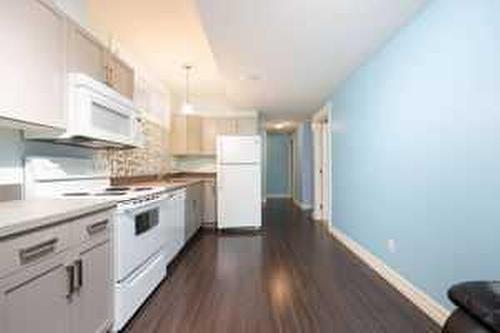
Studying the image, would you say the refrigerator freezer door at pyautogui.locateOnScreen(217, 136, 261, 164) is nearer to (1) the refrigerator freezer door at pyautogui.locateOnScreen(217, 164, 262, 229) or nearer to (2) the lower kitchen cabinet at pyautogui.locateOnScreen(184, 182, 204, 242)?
(1) the refrigerator freezer door at pyautogui.locateOnScreen(217, 164, 262, 229)

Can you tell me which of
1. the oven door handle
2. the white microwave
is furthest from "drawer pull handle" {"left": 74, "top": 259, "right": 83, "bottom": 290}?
the white microwave

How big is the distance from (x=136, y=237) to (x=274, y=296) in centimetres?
123

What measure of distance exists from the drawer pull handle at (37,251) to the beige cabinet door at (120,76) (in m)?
1.69

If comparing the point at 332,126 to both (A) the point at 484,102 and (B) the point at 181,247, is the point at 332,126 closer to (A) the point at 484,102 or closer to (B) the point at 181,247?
(B) the point at 181,247

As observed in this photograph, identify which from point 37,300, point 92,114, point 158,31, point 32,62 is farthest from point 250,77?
point 37,300

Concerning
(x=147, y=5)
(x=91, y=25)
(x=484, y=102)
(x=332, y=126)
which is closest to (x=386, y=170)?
(x=484, y=102)

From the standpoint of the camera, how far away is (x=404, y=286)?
2.77 m

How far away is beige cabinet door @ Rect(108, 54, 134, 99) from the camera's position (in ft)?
9.14

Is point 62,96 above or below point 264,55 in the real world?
below

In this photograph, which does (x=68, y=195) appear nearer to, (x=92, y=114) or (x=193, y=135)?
(x=92, y=114)

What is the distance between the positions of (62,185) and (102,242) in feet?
2.84

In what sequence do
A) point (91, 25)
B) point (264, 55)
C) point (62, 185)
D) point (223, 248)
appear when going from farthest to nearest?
1. point (223, 248)
2. point (264, 55)
3. point (91, 25)
4. point (62, 185)

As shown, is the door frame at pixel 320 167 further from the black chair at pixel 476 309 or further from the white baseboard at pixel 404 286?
the black chair at pixel 476 309

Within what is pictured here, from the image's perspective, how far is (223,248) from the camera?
14.7 feet
